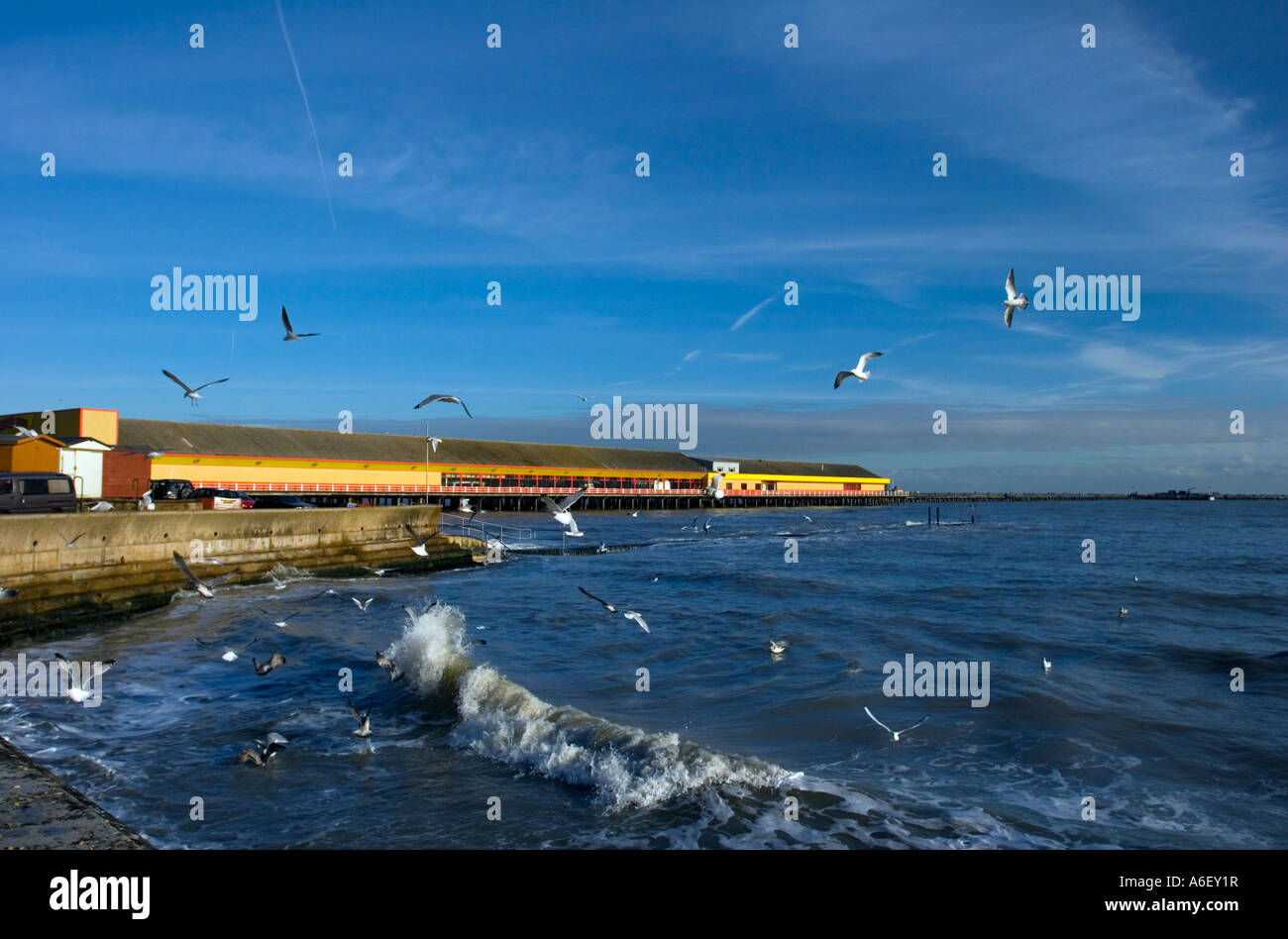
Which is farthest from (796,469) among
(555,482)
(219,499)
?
(219,499)

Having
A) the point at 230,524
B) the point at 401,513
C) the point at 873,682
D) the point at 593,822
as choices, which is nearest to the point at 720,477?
the point at 401,513

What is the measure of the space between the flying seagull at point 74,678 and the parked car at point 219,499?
1847 centimetres

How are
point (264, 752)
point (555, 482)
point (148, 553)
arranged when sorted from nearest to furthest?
point (264, 752), point (148, 553), point (555, 482)

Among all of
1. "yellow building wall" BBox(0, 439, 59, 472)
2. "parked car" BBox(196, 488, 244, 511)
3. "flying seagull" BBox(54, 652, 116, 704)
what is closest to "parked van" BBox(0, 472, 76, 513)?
"parked car" BBox(196, 488, 244, 511)

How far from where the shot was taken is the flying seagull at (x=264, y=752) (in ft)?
29.0

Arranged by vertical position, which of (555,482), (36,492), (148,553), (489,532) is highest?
(36,492)

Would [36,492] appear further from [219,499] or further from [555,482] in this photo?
[555,482]

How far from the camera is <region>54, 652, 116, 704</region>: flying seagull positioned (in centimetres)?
1145

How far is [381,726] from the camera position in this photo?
1077 centimetres

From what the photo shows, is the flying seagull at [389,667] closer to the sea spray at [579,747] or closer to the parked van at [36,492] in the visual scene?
the sea spray at [579,747]

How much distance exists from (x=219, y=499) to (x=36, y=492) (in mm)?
13046

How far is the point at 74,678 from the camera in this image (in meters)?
12.6

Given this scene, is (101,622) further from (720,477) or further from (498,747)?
(720,477)

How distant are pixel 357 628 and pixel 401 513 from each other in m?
16.6
